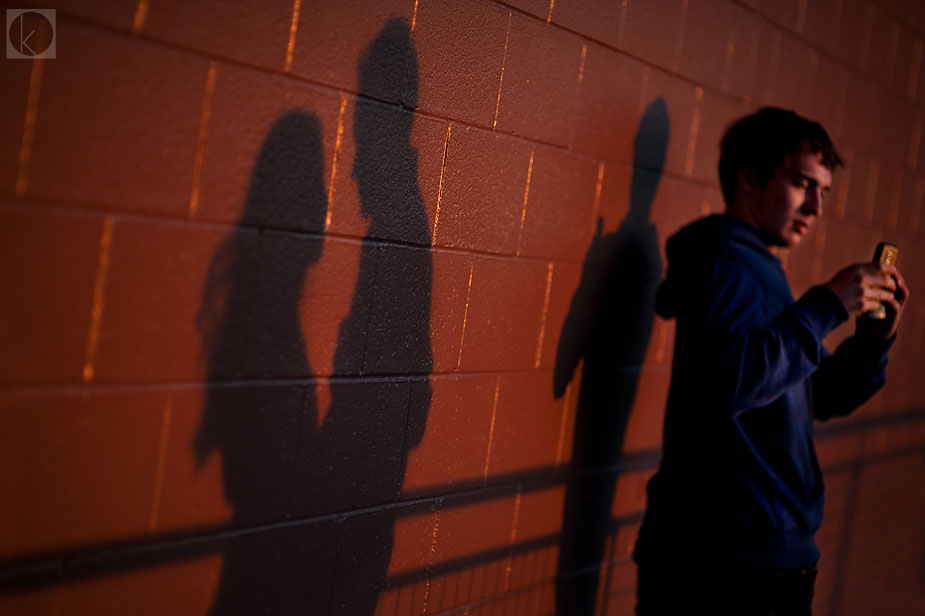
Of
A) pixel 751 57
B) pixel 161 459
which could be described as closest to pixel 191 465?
pixel 161 459

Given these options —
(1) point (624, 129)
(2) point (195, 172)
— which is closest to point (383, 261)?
(2) point (195, 172)

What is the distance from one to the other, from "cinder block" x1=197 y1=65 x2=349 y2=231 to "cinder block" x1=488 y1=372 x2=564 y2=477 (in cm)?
75

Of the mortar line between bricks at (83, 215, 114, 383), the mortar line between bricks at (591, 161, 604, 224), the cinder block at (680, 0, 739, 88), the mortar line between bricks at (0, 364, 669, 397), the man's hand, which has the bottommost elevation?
the mortar line between bricks at (0, 364, 669, 397)

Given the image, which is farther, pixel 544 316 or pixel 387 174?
pixel 544 316

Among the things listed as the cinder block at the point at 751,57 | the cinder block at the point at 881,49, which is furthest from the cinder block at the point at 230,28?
the cinder block at the point at 881,49

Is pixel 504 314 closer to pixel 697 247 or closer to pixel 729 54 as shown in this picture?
pixel 697 247

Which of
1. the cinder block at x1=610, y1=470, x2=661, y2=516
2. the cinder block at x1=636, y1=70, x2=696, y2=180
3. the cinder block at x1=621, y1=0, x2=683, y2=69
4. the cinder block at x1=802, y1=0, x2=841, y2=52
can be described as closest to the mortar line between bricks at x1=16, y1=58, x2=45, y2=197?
the cinder block at x1=621, y1=0, x2=683, y2=69

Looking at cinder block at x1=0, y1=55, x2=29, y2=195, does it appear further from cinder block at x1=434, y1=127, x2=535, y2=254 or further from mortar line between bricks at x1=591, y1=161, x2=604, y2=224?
mortar line between bricks at x1=591, y1=161, x2=604, y2=224

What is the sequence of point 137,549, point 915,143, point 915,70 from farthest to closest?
point 915,143 < point 915,70 < point 137,549

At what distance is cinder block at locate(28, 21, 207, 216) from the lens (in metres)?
1.24

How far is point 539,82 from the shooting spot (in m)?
1.98

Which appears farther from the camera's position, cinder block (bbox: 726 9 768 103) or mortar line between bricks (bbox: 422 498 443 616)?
cinder block (bbox: 726 9 768 103)

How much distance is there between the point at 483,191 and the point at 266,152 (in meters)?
0.59

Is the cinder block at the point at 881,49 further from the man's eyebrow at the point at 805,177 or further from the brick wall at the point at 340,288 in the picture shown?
the man's eyebrow at the point at 805,177
